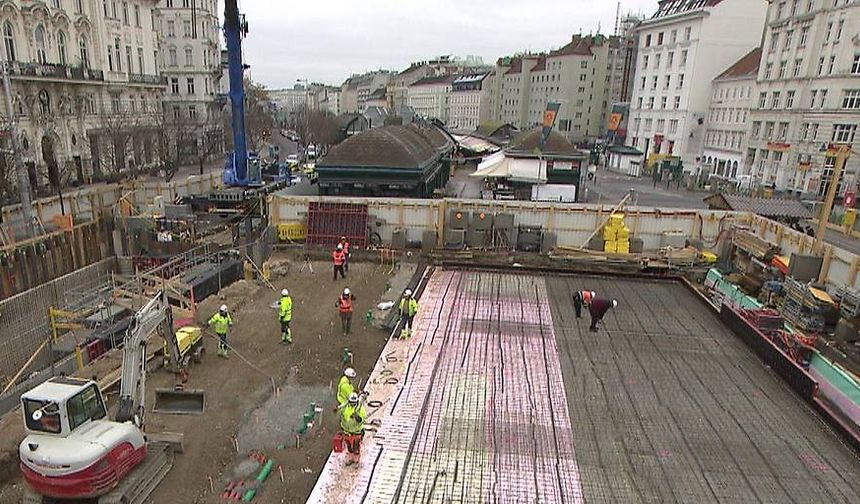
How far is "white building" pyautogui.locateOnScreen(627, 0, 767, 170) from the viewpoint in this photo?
171 feet

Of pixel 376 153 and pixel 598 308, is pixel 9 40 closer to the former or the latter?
pixel 376 153

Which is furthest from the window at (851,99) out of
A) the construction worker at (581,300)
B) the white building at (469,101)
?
the white building at (469,101)

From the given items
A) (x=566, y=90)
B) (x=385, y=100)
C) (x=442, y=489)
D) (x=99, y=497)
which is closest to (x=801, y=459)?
(x=442, y=489)

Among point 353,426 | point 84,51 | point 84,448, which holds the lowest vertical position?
point 353,426

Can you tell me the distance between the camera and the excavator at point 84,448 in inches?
284

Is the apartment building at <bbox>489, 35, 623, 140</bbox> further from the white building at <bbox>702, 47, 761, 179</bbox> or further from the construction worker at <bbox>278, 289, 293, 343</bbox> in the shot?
the construction worker at <bbox>278, 289, 293, 343</bbox>

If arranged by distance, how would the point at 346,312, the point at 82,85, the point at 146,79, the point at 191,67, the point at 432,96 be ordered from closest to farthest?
the point at 346,312 → the point at 82,85 → the point at 146,79 → the point at 191,67 → the point at 432,96

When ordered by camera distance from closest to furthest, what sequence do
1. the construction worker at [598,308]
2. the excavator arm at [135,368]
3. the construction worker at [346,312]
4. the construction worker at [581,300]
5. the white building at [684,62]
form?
the excavator arm at [135,368] < the construction worker at [346,312] < the construction worker at [598,308] < the construction worker at [581,300] < the white building at [684,62]

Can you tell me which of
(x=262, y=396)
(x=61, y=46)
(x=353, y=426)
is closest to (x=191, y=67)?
(x=61, y=46)

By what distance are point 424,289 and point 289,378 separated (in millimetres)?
6369

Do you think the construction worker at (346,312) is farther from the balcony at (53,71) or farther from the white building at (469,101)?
the white building at (469,101)

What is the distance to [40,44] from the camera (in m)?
33.6

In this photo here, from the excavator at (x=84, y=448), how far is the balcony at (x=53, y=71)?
1267 inches

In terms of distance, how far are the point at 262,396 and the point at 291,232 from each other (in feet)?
38.1
